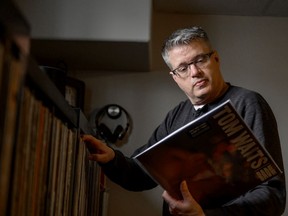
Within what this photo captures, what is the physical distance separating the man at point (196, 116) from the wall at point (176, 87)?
525mm

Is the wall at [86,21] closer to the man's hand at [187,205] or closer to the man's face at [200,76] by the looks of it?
the man's face at [200,76]

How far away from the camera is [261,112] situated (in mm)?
1045

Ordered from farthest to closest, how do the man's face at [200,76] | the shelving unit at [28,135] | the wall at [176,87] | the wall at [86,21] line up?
the wall at [176,87] → the wall at [86,21] → the man's face at [200,76] → the shelving unit at [28,135]

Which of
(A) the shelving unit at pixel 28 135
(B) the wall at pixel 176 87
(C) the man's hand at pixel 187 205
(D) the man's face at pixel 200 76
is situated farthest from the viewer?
(B) the wall at pixel 176 87

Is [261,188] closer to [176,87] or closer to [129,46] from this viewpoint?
[129,46]

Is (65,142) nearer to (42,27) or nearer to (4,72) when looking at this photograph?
(4,72)

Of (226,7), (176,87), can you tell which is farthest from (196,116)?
(226,7)

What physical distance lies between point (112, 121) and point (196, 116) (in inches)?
29.8

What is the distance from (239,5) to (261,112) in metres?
1.16

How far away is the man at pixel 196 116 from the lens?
0.92 m

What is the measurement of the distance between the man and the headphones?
48 centimetres

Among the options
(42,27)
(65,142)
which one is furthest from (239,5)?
(65,142)

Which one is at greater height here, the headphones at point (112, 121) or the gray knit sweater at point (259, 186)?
the headphones at point (112, 121)

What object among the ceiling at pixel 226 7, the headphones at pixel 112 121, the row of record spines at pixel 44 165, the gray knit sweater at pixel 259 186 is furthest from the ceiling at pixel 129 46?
the row of record spines at pixel 44 165
